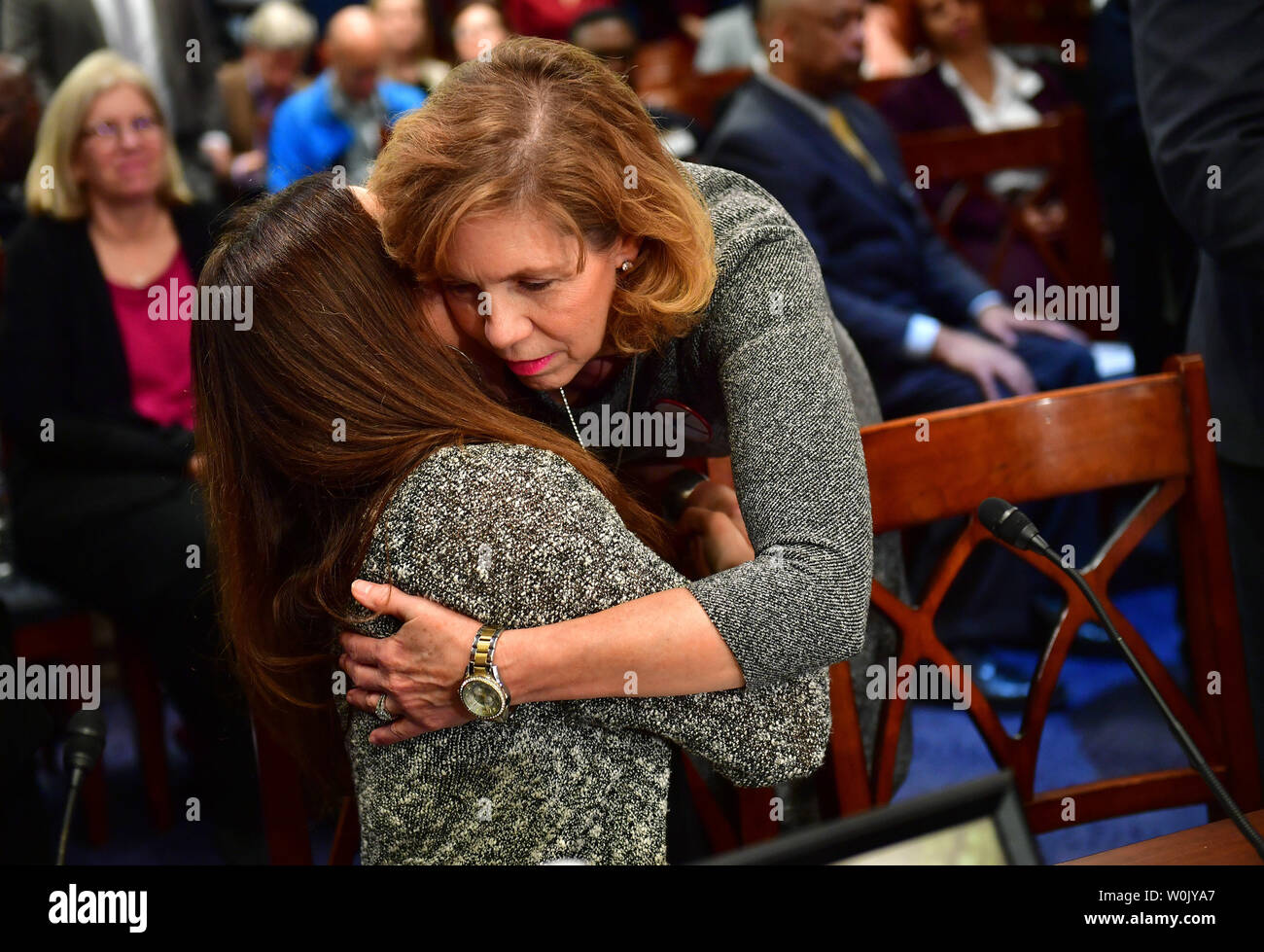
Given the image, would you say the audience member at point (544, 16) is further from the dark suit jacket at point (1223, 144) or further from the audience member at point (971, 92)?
the dark suit jacket at point (1223, 144)

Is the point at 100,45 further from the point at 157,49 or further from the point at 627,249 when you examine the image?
the point at 627,249

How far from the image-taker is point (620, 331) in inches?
47.4

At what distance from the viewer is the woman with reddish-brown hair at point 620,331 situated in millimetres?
1023

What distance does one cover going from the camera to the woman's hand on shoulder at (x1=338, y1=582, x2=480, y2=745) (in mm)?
1018

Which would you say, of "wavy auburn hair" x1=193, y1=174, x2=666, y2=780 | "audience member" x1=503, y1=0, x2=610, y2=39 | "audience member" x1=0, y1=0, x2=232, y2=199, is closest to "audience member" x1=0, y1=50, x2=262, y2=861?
"audience member" x1=0, y1=0, x2=232, y2=199

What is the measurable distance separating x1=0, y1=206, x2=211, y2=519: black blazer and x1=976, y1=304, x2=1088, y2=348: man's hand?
171cm

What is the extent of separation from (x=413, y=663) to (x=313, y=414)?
0.75 ft

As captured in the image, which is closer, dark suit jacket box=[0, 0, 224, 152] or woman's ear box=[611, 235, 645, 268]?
woman's ear box=[611, 235, 645, 268]

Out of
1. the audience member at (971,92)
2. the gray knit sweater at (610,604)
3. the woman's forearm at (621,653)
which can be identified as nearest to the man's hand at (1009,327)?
the audience member at (971,92)

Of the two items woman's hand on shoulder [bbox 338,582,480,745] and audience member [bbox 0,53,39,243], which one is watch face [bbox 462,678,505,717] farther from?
audience member [bbox 0,53,39,243]

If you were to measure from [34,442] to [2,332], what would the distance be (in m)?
0.22

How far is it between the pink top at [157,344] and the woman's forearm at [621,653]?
1.78 m
